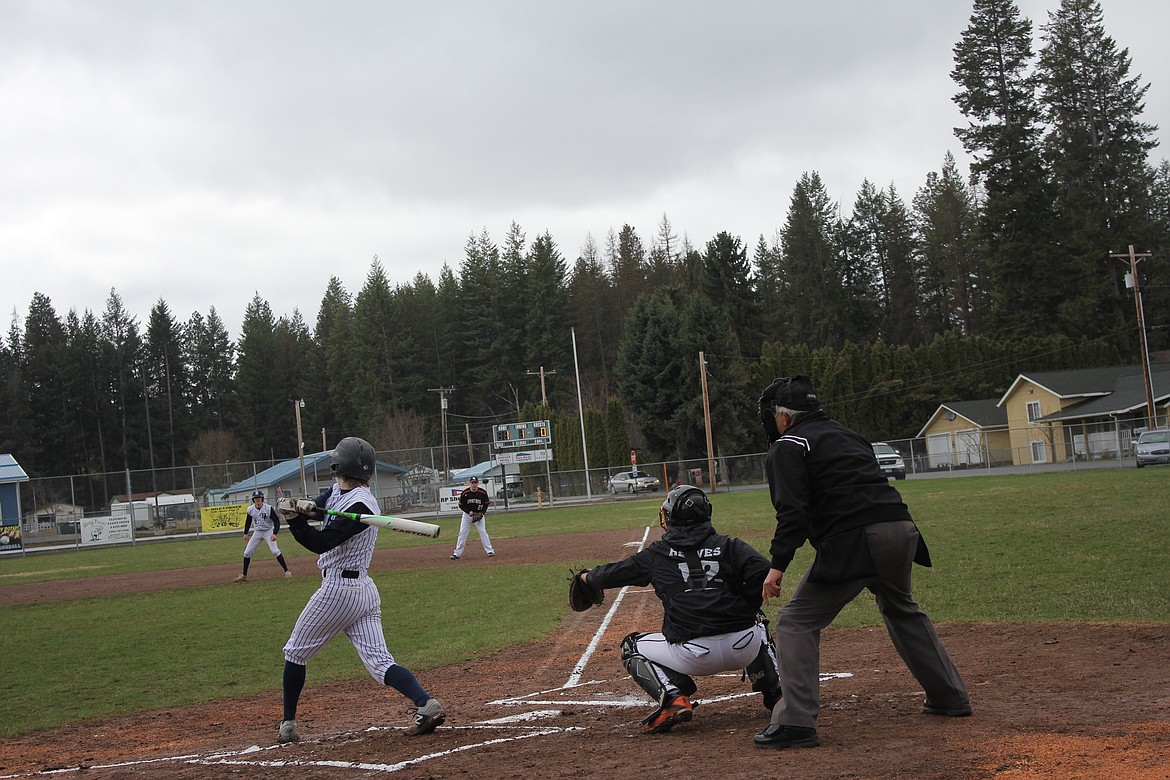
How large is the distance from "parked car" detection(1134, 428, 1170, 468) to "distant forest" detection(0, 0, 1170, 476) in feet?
99.2

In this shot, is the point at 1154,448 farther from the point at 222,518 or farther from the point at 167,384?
the point at 167,384

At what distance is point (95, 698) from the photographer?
32.1 feet

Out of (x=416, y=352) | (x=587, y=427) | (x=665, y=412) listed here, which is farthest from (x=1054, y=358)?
(x=416, y=352)

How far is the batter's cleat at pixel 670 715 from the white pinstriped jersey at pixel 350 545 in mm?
2290

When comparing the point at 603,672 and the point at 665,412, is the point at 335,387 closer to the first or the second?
the point at 665,412

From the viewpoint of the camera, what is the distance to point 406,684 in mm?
6531

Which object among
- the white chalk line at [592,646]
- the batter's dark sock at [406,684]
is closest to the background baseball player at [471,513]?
the white chalk line at [592,646]

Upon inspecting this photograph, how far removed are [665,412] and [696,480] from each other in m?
10.6

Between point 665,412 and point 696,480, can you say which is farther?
point 665,412

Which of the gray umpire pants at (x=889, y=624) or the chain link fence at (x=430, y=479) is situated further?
the chain link fence at (x=430, y=479)

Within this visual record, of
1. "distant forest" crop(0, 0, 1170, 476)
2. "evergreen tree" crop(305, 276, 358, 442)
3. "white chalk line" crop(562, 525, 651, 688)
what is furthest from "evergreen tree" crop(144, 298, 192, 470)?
"white chalk line" crop(562, 525, 651, 688)

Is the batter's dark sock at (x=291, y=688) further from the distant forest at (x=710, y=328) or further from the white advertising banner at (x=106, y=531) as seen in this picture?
the distant forest at (x=710, y=328)

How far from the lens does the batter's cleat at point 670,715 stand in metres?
5.80

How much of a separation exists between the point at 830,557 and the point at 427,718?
2898 millimetres
